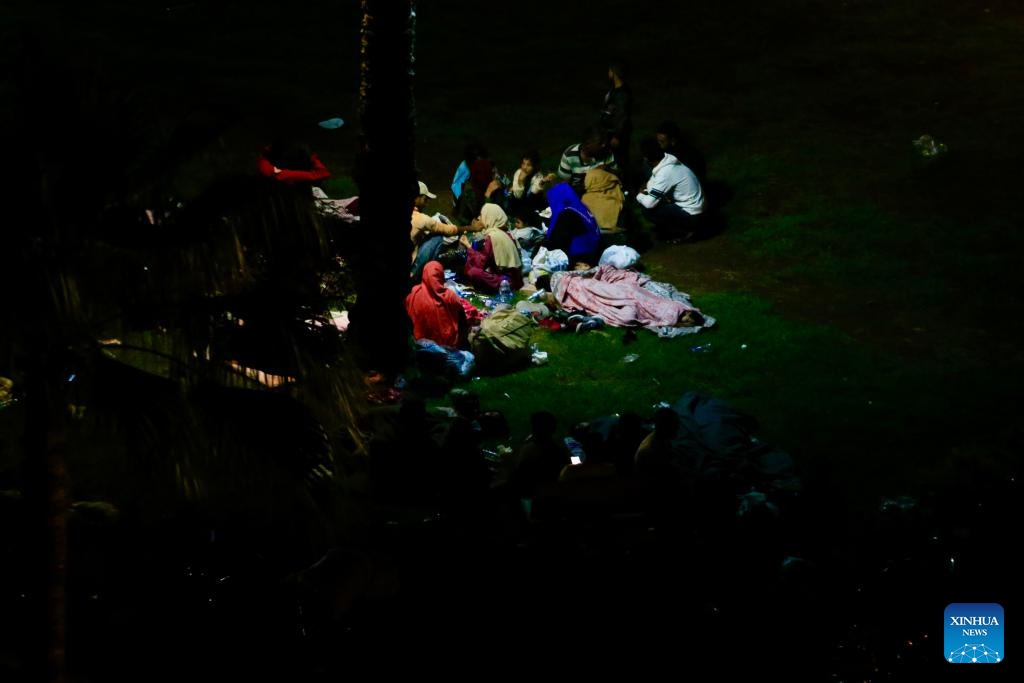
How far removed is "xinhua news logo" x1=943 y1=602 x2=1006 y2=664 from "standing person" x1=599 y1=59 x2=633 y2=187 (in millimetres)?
8958

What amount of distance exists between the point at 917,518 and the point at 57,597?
15.7 ft

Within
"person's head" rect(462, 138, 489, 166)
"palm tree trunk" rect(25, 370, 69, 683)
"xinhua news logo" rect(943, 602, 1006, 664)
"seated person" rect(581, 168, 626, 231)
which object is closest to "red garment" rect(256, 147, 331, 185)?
"person's head" rect(462, 138, 489, 166)

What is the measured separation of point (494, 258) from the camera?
12297 millimetres

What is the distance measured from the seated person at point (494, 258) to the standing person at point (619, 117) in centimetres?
250

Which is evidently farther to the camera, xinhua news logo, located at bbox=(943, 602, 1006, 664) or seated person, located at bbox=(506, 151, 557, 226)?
seated person, located at bbox=(506, 151, 557, 226)

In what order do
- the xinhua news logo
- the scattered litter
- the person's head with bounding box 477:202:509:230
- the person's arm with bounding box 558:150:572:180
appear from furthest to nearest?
1. the person's arm with bounding box 558:150:572:180
2. the person's head with bounding box 477:202:509:230
3. the scattered litter
4. the xinhua news logo

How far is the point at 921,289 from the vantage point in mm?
11898

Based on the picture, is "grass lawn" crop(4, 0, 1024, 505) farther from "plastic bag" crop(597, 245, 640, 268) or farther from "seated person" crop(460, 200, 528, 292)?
"seated person" crop(460, 200, 528, 292)

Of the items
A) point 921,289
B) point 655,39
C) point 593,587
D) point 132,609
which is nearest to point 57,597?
point 132,609

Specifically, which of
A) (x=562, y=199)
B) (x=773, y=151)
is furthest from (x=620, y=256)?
(x=773, y=151)

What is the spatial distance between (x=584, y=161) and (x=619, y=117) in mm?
1117

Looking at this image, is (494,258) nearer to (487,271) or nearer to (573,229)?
(487,271)

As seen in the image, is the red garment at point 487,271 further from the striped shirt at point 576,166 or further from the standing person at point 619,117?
the standing person at point 619,117

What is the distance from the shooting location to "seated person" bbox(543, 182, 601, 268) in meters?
12.7
